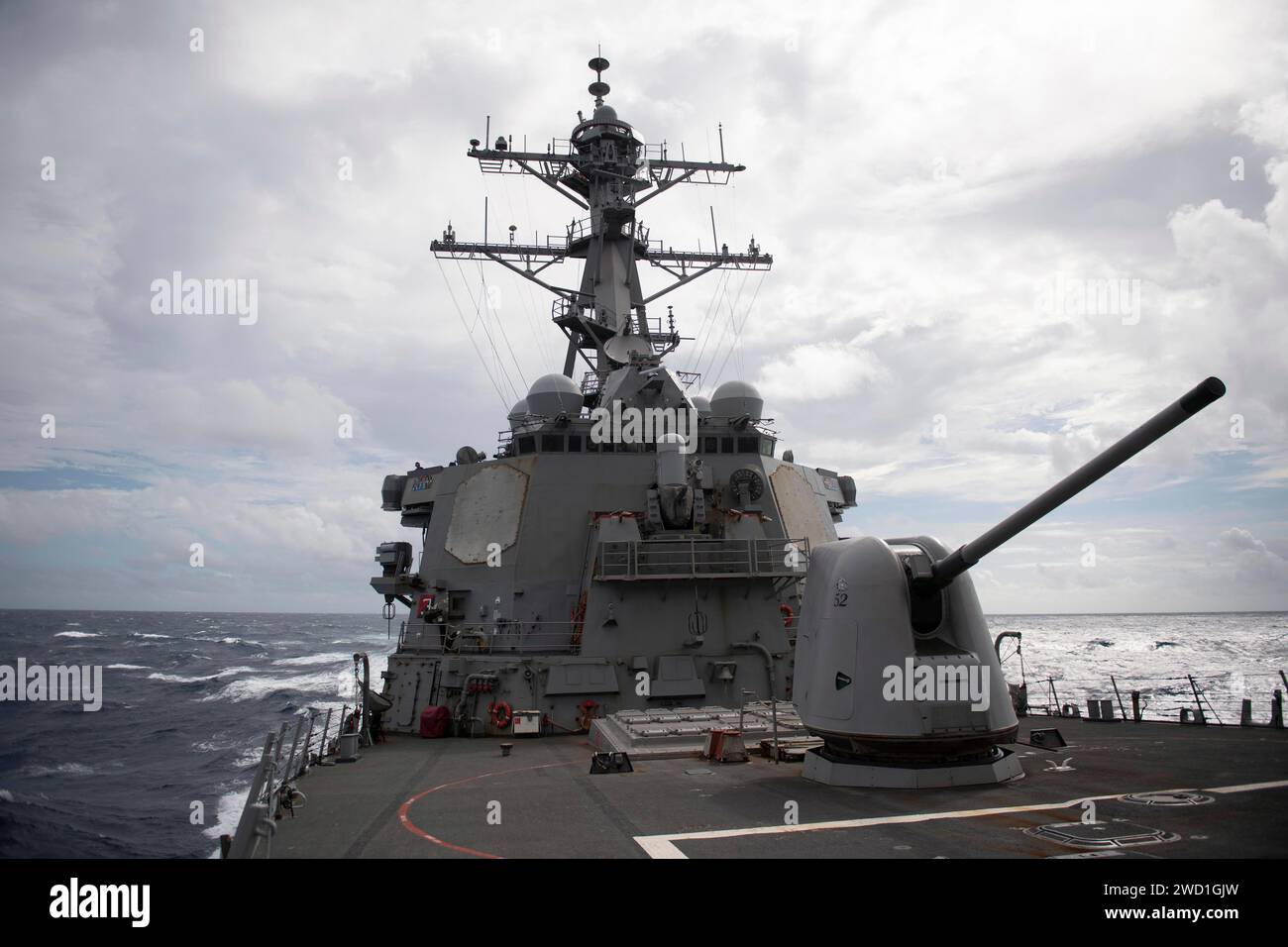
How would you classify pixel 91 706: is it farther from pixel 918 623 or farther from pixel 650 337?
pixel 918 623

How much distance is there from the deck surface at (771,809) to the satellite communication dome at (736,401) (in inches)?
339

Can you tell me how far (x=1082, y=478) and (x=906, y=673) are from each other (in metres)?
2.23

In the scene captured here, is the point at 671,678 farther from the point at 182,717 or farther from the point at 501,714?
the point at 182,717

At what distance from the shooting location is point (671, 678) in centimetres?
1256

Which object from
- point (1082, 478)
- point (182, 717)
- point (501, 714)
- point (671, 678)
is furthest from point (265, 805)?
point (182, 717)

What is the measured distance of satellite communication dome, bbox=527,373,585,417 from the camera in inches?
619

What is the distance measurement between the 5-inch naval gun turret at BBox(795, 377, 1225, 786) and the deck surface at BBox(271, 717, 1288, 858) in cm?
29

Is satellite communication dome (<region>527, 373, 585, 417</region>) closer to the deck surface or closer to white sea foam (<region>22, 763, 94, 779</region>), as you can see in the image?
the deck surface

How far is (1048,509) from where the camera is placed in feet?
20.3

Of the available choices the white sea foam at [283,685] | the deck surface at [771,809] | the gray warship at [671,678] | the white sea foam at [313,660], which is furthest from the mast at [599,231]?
the white sea foam at [313,660]

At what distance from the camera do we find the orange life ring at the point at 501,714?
472 inches

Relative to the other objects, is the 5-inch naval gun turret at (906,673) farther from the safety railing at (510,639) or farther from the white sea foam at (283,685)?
the white sea foam at (283,685)
